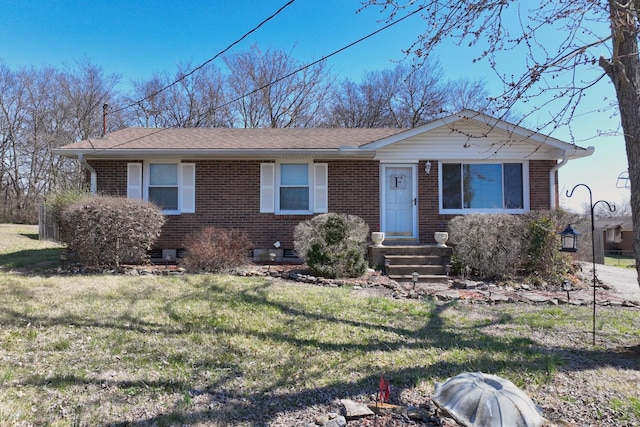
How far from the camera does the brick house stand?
1015cm

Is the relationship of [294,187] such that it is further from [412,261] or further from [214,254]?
[412,261]

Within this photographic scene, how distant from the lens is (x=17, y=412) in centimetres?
262

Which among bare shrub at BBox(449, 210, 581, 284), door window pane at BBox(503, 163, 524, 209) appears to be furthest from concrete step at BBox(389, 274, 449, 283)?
door window pane at BBox(503, 163, 524, 209)

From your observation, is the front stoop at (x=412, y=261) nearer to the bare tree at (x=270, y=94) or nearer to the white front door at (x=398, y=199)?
the white front door at (x=398, y=199)

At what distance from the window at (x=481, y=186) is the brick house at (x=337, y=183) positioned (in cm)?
3

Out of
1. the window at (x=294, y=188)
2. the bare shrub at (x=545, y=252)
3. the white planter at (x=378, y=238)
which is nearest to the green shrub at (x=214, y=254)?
the window at (x=294, y=188)

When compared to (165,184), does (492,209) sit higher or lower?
lower

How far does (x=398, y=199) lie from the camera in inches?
413

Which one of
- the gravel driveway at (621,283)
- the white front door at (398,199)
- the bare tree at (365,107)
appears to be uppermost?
the bare tree at (365,107)

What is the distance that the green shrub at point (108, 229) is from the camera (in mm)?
7750

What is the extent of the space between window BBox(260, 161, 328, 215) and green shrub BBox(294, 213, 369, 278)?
2.10m

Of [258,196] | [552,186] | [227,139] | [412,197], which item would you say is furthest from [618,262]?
[227,139]

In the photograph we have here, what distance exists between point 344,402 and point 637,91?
12.9 feet

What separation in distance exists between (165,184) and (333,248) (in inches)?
213
